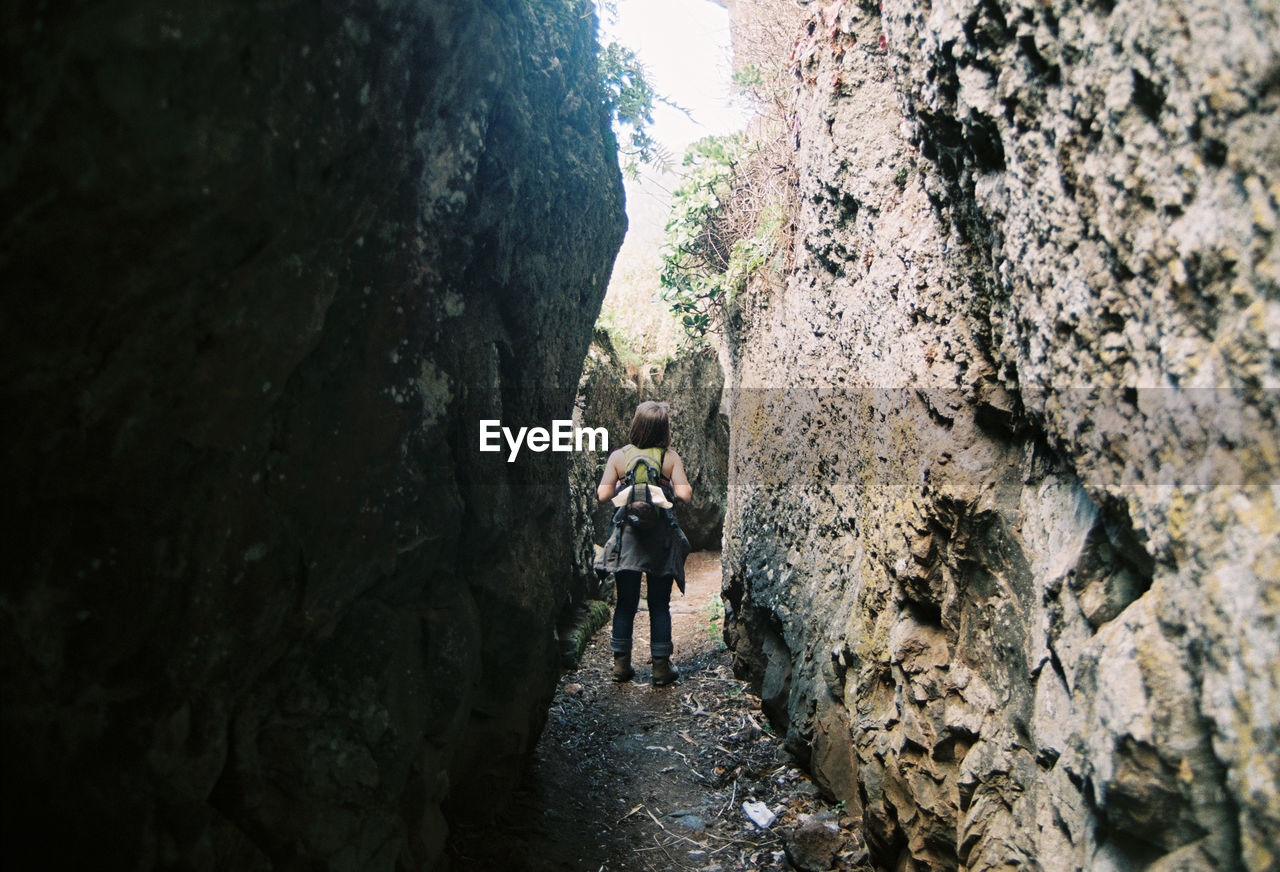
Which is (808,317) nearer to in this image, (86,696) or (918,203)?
(918,203)

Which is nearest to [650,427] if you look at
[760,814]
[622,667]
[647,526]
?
[647,526]

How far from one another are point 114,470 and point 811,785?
3.99 meters

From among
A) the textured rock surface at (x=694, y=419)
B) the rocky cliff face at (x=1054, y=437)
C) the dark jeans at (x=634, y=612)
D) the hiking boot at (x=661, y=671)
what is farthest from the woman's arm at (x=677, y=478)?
the textured rock surface at (x=694, y=419)

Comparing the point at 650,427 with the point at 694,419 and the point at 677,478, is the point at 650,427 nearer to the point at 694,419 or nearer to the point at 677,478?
the point at 677,478

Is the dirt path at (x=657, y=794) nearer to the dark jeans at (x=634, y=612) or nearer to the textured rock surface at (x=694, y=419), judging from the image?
the dark jeans at (x=634, y=612)

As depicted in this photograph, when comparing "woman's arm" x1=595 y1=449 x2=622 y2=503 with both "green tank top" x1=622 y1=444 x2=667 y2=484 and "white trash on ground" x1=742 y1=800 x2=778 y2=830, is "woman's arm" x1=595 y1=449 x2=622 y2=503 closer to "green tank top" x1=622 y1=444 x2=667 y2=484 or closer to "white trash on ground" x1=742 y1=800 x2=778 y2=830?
"green tank top" x1=622 y1=444 x2=667 y2=484

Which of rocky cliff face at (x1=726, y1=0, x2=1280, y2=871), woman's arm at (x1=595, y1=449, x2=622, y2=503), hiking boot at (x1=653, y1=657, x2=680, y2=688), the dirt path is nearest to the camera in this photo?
rocky cliff face at (x1=726, y1=0, x2=1280, y2=871)

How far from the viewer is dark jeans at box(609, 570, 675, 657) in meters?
6.22

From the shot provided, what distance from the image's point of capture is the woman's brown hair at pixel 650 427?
608 centimetres

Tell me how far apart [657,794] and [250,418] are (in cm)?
341

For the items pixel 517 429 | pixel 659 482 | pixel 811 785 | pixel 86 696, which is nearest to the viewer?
pixel 86 696

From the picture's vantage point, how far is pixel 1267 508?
136cm

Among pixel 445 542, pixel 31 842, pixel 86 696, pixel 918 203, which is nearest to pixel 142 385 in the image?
pixel 86 696

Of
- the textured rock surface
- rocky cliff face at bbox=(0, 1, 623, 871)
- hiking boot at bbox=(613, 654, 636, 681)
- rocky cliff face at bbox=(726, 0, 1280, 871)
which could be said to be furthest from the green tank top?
the textured rock surface
